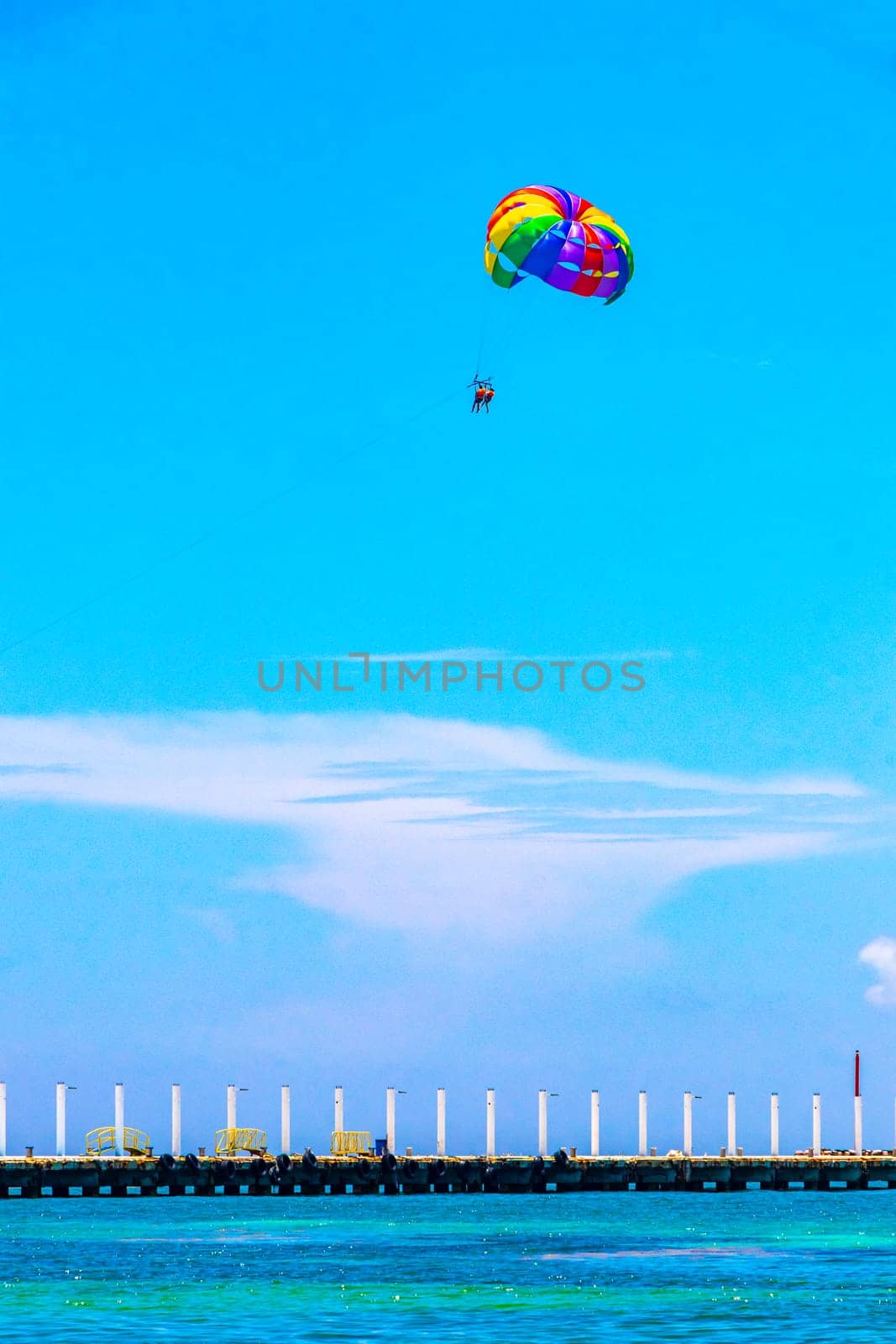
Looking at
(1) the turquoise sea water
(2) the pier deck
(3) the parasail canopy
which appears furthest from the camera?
(2) the pier deck

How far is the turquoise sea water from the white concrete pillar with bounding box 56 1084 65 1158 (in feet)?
12.5

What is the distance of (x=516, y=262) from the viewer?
59.0 m

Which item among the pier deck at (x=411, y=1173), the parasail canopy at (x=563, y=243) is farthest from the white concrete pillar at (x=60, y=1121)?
the parasail canopy at (x=563, y=243)

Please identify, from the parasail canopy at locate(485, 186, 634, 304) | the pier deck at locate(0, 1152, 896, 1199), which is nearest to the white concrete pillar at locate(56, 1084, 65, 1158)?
the pier deck at locate(0, 1152, 896, 1199)

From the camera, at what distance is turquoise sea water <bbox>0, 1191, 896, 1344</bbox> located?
45.7 meters

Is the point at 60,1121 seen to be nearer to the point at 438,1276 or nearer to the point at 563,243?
the point at 438,1276

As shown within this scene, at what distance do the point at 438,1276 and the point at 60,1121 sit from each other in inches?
1676

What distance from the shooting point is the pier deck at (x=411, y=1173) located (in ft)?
312

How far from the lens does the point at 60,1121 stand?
95.6m

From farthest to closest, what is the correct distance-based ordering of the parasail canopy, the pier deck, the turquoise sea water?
the pier deck < the parasail canopy < the turquoise sea water

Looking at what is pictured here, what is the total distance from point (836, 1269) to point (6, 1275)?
25255 millimetres

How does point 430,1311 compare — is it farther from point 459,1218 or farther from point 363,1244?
point 459,1218

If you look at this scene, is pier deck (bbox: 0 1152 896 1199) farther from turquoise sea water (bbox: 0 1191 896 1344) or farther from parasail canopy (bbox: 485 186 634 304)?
parasail canopy (bbox: 485 186 634 304)

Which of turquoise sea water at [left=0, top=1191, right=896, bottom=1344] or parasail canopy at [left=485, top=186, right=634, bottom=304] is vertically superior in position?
parasail canopy at [left=485, top=186, right=634, bottom=304]
